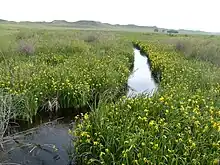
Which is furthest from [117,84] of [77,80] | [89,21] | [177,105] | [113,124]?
[89,21]

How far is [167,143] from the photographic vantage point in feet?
14.5

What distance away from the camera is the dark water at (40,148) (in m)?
5.36

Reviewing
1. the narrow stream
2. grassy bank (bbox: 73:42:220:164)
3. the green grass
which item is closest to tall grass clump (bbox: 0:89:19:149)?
the green grass

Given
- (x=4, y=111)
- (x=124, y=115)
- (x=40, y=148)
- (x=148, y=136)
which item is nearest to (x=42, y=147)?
(x=40, y=148)

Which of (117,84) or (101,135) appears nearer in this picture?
(101,135)

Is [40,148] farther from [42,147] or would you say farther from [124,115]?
[124,115]

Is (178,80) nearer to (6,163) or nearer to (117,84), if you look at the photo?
(117,84)

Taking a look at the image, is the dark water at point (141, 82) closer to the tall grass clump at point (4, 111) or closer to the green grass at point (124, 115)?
the green grass at point (124, 115)

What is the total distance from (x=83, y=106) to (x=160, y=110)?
3203 millimetres

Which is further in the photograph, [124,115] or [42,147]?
[42,147]

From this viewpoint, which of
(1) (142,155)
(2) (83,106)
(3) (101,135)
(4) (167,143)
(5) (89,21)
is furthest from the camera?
(5) (89,21)

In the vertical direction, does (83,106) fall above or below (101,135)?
below

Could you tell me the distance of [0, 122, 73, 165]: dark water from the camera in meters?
5.36

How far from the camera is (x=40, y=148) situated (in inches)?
230
